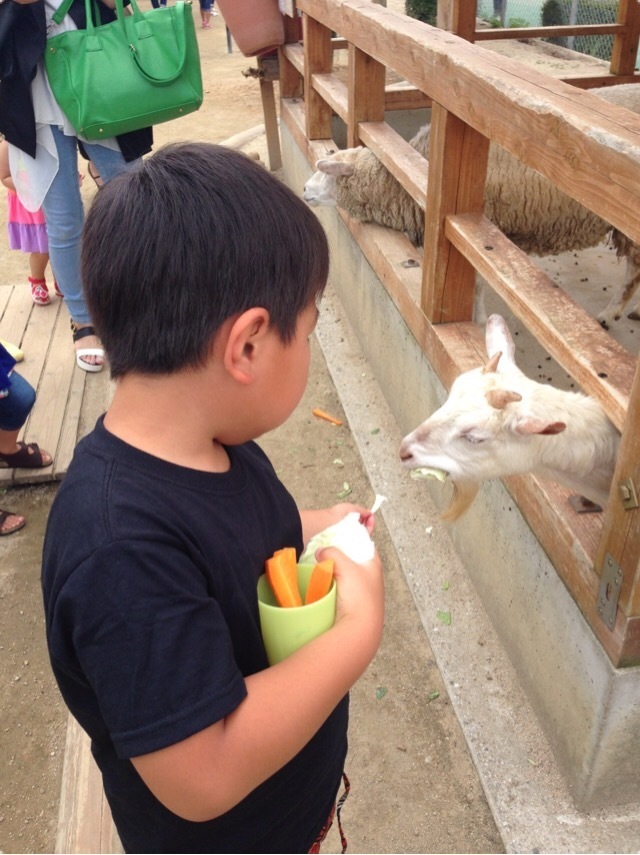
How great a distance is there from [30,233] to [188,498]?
400 centimetres

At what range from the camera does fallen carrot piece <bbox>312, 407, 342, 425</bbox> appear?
11.5 feet

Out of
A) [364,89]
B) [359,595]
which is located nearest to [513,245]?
[359,595]

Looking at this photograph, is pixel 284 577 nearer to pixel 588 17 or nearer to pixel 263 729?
pixel 263 729

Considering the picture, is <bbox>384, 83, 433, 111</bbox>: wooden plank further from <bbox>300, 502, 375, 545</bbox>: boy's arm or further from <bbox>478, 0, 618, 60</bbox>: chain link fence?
<bbox>478, 0, 618, 60</bbox>: chain link fence

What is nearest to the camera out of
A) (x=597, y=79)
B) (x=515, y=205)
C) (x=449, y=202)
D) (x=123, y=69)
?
(x=449, y=202)

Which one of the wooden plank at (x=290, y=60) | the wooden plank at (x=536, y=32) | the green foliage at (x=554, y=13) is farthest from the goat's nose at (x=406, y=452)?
the green foliage at (x=554, y=13)

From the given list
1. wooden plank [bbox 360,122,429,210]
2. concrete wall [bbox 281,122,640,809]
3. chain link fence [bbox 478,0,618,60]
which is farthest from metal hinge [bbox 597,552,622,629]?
chain link fence [bbox 478,0,618,60]

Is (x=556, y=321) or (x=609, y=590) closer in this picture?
(x=609, y=590)

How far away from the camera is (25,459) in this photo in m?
3.22

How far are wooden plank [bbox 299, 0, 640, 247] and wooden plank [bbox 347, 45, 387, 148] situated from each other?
2.30ft

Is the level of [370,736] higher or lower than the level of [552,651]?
lower

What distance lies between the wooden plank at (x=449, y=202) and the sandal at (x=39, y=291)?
2868 millimetres

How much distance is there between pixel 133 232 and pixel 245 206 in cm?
12

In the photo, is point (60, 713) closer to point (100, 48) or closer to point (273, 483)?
point (273, 483)
